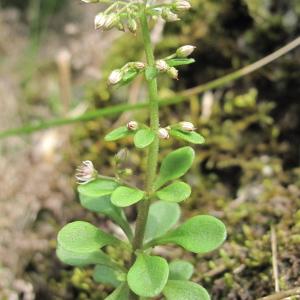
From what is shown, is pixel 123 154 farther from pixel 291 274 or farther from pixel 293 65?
pixel 293 65

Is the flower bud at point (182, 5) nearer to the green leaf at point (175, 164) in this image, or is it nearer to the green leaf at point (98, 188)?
the green leaf at point (175, 164)

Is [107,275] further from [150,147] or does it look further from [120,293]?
[150,147]

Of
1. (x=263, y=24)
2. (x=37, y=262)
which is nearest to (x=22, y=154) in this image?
(x=37, y=262)

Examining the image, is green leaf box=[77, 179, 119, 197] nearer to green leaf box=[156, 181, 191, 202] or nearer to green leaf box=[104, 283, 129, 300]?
green leaf box=[156, 181, 191, 202]

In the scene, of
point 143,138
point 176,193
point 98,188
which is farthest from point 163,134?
point 98,188

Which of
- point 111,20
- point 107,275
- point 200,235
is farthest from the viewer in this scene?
point 107,275

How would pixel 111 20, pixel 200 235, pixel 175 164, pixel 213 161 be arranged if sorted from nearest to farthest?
1. pixel 111 20
2. pixel 200 235
3. pixel 175 164
4. pixel 213 161
